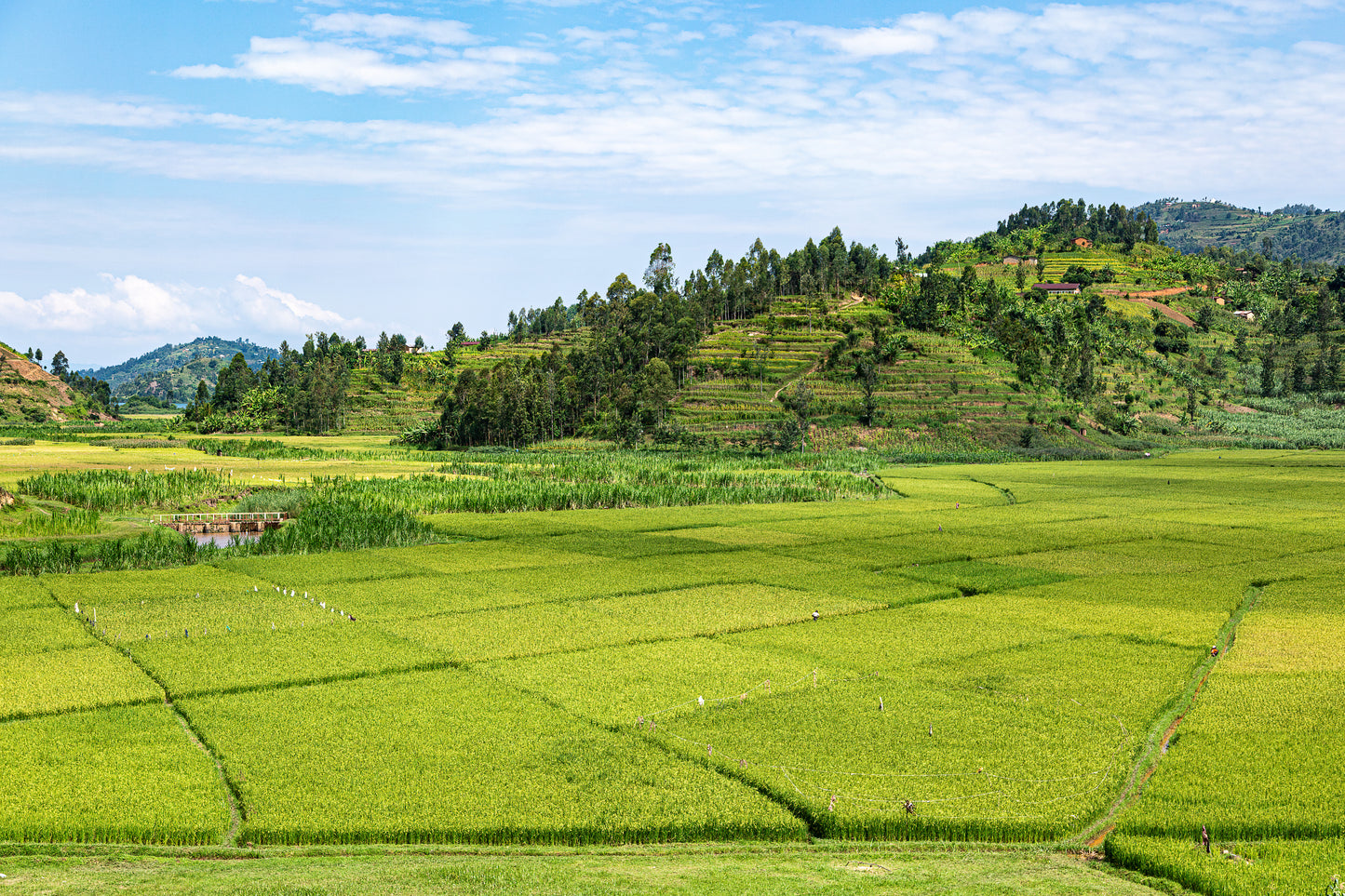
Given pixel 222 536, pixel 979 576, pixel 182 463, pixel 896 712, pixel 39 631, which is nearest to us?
pixel 896 712

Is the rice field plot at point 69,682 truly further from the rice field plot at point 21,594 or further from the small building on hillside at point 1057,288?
the small building on hillside at point 1057,288

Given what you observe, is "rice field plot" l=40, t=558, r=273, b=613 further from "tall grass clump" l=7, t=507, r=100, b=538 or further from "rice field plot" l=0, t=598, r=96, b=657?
"tall grass clump" l=7, t=507, r=100, b=538

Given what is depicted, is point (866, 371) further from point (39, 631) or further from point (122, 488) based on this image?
point (39, 631)

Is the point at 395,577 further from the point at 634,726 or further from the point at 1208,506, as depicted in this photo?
the point at 1208,506

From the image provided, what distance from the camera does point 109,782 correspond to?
1830 cm

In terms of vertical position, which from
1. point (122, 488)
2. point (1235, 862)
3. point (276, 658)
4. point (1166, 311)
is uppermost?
point (1166, 311)

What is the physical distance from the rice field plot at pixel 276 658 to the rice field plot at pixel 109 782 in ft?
8.87

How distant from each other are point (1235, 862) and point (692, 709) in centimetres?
1095

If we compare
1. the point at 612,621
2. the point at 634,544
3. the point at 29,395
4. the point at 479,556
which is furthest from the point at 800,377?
the point at 29,395

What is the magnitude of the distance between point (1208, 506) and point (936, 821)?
2255 inches

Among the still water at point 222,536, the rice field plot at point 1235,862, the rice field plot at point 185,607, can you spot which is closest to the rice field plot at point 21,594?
the rice field plot at point 185,607

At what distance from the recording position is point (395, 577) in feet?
132

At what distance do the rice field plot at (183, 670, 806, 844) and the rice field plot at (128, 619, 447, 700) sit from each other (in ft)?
4.42

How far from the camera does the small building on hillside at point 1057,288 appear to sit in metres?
178
